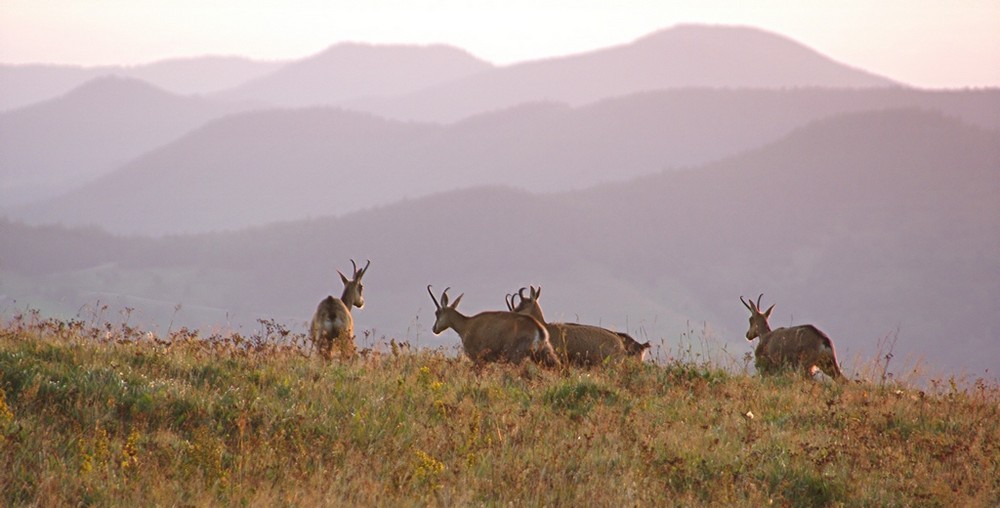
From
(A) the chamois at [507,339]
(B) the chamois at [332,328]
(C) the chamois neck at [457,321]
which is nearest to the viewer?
(A) the chamois at [507,339]

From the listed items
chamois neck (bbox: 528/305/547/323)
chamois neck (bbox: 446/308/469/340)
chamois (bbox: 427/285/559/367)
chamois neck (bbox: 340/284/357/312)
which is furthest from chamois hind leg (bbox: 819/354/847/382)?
chamois neck (bbox: 340/284/357/312)

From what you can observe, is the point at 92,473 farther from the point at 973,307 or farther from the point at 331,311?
the point at 973,307

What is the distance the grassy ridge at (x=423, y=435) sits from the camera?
355 inches

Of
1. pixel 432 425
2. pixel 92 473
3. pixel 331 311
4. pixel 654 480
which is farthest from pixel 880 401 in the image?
pixel 92 473

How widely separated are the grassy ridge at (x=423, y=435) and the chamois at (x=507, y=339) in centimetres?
164

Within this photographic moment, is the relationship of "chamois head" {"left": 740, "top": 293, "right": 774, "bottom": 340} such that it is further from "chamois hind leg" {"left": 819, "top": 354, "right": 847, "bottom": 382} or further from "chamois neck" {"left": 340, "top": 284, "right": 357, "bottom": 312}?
"chamois neck" {"left": 340, "top": 284, "right": 357, "bottom": 312}

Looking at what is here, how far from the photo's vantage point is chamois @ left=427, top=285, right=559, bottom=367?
15352 mm

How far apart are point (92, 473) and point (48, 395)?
1.94 m

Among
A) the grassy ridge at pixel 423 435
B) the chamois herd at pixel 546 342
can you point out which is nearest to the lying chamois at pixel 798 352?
the chamois herd at pixel 546 342

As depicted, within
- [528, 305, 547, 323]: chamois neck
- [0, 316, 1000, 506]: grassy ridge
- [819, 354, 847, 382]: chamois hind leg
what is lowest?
[0, 316, 1000, 506]: grassy ridge

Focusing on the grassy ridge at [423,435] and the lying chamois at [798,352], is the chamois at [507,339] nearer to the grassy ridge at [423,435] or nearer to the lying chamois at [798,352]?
the grassy ridge at [423,435]

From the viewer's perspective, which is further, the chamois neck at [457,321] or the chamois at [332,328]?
the chamois neck at [457,321]

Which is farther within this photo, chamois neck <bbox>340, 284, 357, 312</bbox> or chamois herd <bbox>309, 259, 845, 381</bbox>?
chamois neck <bbox>340, 284, 357, 312</bbox>

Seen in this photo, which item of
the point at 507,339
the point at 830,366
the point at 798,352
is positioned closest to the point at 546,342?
the point at 507,339
